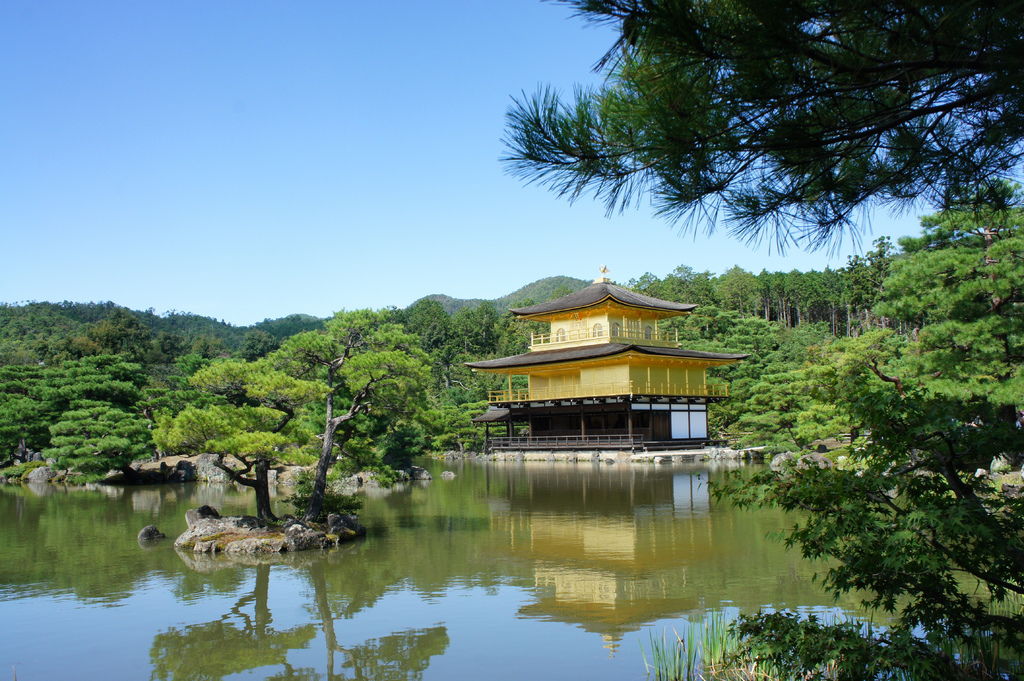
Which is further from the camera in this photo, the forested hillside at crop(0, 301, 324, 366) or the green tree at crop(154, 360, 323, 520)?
the forested hillside at crop(0, 301, 324, 366)

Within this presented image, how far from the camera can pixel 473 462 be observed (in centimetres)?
2683

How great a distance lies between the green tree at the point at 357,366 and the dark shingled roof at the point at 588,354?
1519 centimetres

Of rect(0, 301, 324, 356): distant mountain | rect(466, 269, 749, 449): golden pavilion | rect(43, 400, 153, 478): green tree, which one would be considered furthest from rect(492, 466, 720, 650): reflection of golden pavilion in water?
rect(0, 301, 324, 356): distant mountain

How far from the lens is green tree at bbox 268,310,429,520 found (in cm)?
1034

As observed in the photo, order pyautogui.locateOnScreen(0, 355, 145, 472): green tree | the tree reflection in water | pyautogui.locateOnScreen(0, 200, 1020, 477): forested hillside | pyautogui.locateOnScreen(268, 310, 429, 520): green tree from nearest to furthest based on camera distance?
the tree reflection in water, pyautogui.locateOnScreen(268, 310, 429, 520): green tree, pyautogui.locateOnScreen(0, 200, 1020, 477): forested hillside, pyautogui.locateOnScreen(0, 355, 145, 472): green tree

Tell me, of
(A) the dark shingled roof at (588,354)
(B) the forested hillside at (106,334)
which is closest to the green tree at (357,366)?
(A) the dark shingled roof at (588,354)

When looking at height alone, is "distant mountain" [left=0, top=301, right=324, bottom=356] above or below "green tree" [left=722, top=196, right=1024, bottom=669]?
above

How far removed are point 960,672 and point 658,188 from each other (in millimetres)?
2723

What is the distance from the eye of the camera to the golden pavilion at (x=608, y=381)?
84.9 feet

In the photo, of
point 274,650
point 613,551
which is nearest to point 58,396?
point 613,551

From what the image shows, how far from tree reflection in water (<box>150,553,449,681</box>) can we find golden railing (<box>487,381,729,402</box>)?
19.2 m

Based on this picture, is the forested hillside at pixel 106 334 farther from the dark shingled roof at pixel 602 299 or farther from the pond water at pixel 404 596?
the pond water at pixel 404 596

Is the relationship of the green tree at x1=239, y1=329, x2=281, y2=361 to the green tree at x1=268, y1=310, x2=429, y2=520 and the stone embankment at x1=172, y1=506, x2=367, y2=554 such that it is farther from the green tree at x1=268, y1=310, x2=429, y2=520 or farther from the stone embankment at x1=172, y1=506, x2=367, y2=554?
the stone embankment at x1=172, y1=506, x2=367, y2=554

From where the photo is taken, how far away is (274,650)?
5672 millimetres
